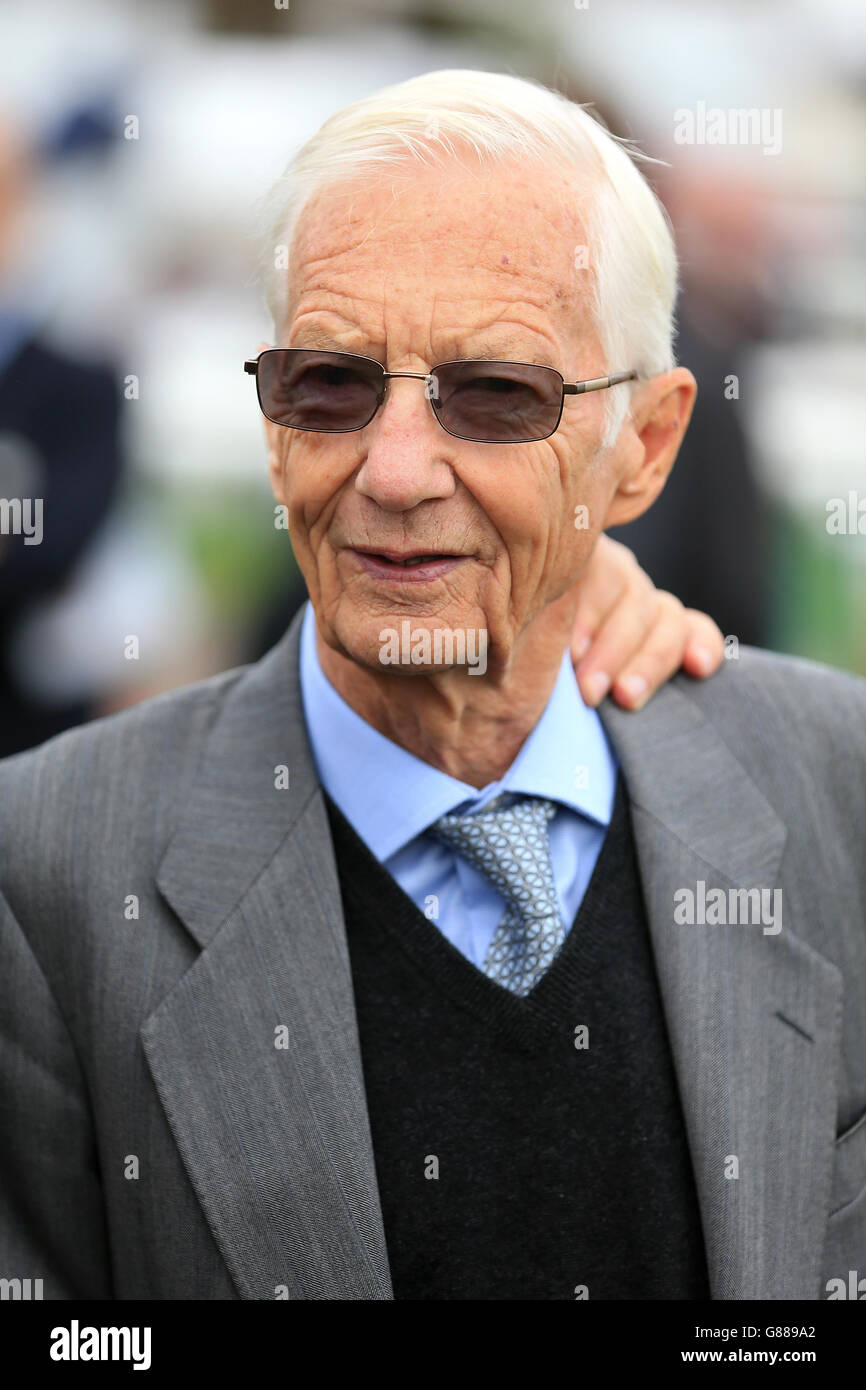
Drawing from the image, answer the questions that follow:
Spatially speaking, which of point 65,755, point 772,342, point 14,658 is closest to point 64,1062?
point 65,755

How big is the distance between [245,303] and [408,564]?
109 inches

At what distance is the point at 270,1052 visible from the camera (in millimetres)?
1834

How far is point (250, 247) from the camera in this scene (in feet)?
7.07

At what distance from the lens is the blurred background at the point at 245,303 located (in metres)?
3.35

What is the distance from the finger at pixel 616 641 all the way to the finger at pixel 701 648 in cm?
8

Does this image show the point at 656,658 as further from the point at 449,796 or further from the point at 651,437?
the point at 449,796

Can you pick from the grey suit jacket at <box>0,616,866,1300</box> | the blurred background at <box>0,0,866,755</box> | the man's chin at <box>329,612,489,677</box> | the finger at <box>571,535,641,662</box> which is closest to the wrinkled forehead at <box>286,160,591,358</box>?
the man's chin at <box>329,612,489,677</box>

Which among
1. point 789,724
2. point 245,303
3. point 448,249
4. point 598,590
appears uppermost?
point 245,303

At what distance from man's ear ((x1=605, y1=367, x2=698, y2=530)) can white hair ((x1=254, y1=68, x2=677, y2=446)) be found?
44 mm
